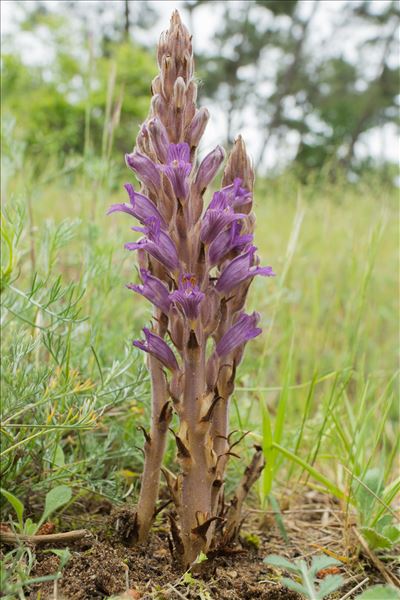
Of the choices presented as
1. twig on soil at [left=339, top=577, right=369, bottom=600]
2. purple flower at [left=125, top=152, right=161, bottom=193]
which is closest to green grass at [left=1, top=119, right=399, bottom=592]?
twig on soil at [left=339, top=577, right=369, bottom=600]

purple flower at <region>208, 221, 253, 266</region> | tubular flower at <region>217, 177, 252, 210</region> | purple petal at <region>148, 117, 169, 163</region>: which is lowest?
purple flower at <region>208, 221, 253, 266</region>

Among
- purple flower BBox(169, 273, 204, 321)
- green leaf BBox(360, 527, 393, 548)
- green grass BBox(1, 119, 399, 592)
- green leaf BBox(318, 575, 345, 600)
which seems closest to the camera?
green leaf BBox(318, 575, 345, 600)

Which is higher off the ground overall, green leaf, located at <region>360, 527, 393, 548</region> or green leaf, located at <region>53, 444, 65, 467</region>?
green leaf, located at <region>53, 444, 65, 467</region>

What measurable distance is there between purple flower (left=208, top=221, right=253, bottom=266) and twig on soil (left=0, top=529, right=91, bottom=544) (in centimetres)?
82

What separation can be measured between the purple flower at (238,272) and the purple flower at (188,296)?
3.9 inches

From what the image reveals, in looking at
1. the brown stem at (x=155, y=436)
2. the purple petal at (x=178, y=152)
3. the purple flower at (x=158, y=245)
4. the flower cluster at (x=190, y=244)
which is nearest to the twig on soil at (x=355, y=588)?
the brown stem at (x=155, y=436)

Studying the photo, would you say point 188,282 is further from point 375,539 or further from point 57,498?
point 375,539

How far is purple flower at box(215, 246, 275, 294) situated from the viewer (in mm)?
1426

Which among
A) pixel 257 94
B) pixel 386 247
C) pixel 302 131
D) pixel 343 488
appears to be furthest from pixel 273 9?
pixel 343 488

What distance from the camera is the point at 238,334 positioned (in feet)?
4.79

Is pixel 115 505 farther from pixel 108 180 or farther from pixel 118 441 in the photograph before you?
pixel 108 180

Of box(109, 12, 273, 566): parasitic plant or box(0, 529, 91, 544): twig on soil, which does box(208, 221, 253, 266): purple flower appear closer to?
box(109, 12, 273, 566): parasitic plant

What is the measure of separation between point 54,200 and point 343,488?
4.68 meters

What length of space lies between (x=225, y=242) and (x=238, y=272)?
0.27 feet
